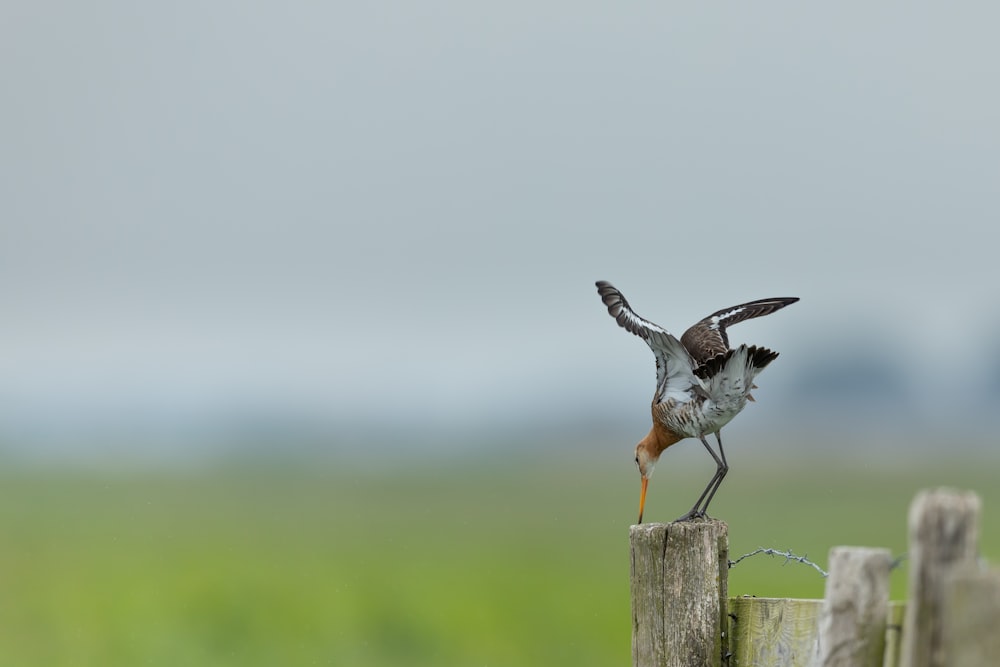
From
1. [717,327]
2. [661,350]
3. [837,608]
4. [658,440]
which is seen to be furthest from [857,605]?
[658,440]

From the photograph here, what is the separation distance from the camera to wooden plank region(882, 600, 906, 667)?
357 centimetres

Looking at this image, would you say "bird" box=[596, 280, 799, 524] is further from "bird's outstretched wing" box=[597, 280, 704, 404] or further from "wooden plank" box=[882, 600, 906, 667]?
"wooden plank" box=[882, 600, 906, 667]

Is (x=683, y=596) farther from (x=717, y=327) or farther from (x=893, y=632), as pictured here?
(x=717, y=327)

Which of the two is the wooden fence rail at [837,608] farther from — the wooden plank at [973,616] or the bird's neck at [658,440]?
the bird's neck at [658,440]

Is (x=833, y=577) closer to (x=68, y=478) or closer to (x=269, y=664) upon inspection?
(x=269, y=664)

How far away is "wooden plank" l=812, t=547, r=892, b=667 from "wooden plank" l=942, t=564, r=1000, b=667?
50 centimetres

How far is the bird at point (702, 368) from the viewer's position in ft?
21.4

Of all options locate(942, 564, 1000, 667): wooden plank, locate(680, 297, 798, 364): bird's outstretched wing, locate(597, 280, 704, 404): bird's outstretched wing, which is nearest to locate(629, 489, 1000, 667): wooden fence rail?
locate(942, 564, 1000, 667): wooden plank

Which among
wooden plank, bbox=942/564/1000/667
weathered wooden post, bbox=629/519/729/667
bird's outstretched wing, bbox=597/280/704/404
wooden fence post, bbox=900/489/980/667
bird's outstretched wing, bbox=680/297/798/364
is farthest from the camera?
bird's outstretched wing, bbox=680/297/798/364

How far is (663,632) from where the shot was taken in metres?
4.58

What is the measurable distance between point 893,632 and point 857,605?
0.38 ft

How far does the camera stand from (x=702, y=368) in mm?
6586

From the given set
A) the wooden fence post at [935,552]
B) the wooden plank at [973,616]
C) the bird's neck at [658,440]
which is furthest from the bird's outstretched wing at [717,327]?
the wooden plank at [973,616]

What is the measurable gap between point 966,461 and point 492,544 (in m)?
31.8
